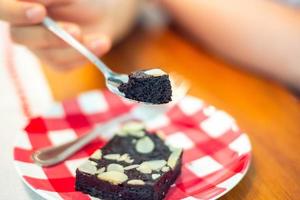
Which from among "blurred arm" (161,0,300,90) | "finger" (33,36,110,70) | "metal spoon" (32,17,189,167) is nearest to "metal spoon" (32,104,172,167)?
"metal spoon" (32,17,189,167)

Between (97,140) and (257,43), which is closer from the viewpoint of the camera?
(97,140)

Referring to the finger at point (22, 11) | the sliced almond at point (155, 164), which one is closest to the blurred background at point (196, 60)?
the finger at point (22, 11)

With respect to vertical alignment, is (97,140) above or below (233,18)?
below

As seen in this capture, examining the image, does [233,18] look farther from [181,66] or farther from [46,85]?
[46,85]

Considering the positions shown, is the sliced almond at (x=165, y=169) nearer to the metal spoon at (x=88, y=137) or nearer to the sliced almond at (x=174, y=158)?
the sliced almond at (x=174, y=158)

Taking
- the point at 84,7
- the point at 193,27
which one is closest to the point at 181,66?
the point at 193,27

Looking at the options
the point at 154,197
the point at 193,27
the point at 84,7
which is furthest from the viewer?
the point at 193,27
